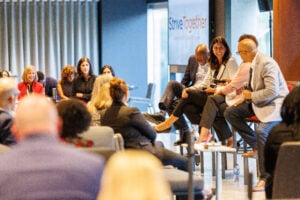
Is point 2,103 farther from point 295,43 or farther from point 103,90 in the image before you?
point 295,43

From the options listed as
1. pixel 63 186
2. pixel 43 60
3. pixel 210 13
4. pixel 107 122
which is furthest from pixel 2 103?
pixel 43 60

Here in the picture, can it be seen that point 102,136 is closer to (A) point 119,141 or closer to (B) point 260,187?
(A) point 119,141

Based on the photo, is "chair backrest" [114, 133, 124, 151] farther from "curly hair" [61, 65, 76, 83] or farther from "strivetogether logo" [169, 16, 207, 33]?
"strivetogether logo" [169, 16, 207, 33]

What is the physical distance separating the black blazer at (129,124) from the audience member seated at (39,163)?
10.9 feet

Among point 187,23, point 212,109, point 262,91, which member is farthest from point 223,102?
point 187,23

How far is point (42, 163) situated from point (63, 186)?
0.14m

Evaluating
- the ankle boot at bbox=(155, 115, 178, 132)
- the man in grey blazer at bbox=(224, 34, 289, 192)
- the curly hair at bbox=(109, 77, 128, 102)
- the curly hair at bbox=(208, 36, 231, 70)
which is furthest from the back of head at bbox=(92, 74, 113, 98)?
the ankle boot at bbox=(155, 115, 178, 132)

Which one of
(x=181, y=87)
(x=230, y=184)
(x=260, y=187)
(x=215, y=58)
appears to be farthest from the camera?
(x=181, y=87)

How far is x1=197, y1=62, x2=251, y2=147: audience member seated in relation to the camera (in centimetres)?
877

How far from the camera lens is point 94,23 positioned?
17.0m

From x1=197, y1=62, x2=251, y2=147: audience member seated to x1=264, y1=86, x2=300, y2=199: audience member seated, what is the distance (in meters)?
2.99

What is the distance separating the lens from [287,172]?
5.02m

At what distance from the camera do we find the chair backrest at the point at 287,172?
4.95 m

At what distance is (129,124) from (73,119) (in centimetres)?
176
